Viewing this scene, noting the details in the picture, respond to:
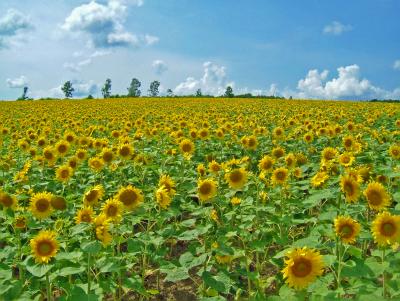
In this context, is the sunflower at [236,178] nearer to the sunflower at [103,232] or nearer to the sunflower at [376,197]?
the sunflower at [376,197]

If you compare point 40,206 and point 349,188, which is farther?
point 40,206

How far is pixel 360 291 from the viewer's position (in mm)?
3557

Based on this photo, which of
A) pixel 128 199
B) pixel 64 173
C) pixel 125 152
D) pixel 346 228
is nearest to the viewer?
pixel 346 228

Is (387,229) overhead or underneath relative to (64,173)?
overhead

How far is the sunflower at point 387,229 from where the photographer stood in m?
3.83

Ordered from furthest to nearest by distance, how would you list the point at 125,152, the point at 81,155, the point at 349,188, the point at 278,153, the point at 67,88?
the point at 67,88, the point at 81,155, the point at 278,153, the point at 125,152, the point at 349,188

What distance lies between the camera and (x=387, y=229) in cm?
385

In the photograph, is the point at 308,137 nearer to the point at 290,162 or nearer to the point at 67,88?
the point at 290,162

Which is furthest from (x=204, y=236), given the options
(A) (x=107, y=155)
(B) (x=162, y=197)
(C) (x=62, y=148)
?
(C) (x=62, y=148)

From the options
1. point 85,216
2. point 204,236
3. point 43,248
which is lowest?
point 204,236

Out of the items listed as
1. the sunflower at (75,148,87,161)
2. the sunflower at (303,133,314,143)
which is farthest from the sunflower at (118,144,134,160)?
the sunflower at (303,133,314,143)

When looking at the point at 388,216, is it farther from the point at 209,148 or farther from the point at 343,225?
the point at 209,148

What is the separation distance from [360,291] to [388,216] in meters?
0.70

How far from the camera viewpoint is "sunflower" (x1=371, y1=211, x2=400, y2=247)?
3.83 meters
